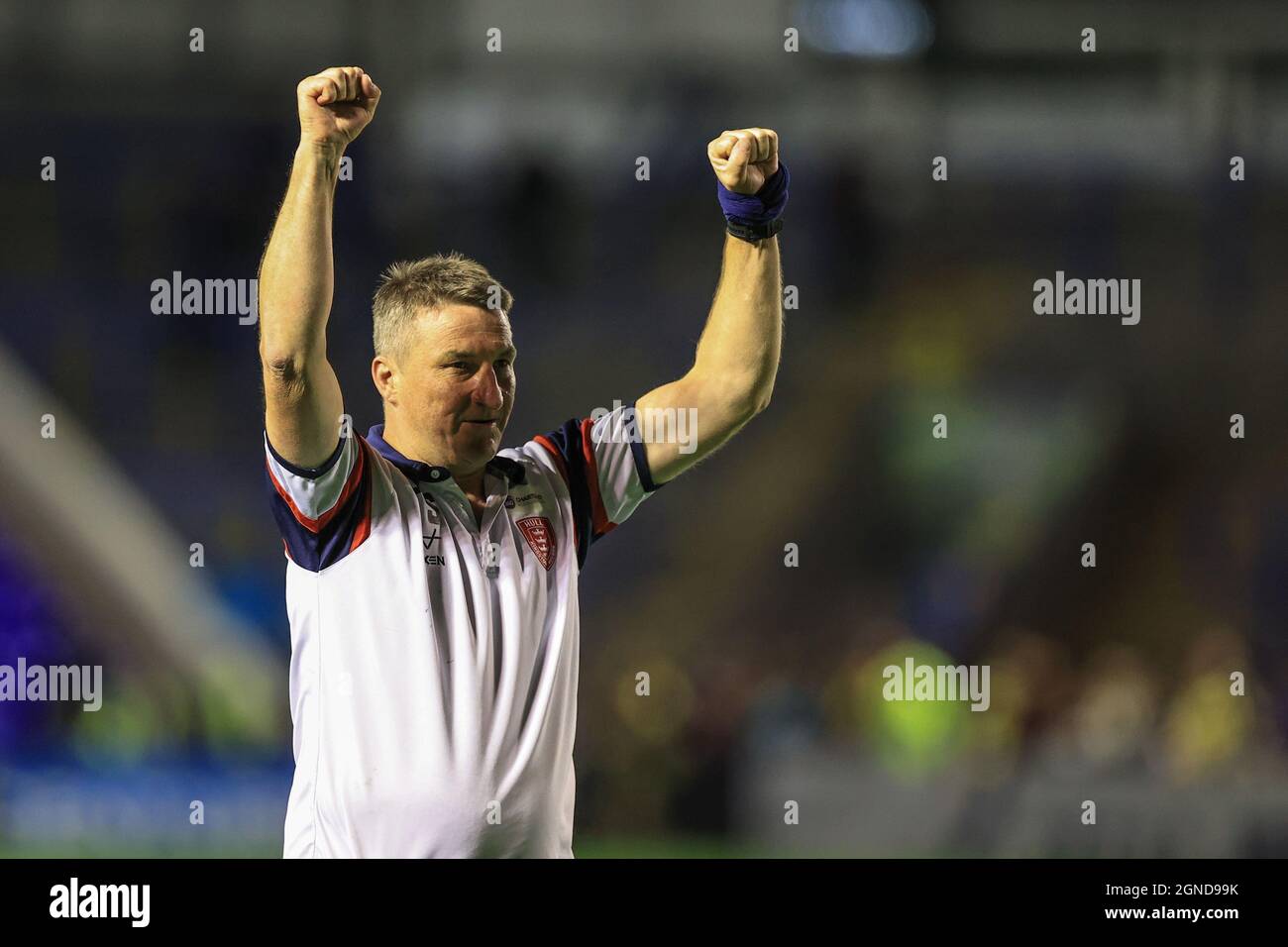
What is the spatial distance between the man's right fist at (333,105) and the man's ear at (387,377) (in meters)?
0.54

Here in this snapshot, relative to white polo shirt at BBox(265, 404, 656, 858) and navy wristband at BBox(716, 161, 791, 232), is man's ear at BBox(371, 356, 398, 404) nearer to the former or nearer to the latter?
white polo shirt at BBox(265, 404, 656, 858)

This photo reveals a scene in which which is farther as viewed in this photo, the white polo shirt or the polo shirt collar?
the polo shirt collar

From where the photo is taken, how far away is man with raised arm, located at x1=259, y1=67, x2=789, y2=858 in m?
2.89

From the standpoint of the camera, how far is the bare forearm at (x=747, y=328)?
336 cm

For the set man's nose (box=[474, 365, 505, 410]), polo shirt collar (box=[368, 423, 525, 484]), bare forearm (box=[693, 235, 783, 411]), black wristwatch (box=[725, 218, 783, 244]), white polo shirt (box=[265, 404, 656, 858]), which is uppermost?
black wristwatch (box=[725, 218, 783, 244])

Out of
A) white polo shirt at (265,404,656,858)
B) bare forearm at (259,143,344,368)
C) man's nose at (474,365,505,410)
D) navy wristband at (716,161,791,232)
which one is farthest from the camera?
navy wristband at (716,161,791,232)

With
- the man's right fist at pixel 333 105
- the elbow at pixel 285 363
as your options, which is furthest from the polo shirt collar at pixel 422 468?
the man's right fist at pixel 333 105

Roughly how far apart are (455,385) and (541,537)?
1.27ft

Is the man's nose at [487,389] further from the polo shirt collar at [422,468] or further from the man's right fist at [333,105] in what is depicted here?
the man's right fist at [333,105]

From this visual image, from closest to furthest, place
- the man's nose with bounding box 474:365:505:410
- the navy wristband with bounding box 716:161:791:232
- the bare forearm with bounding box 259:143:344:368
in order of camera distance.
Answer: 1. the bare forearm with bounding box 259:143:344:368
2. the man's nose with bounding box 474:365:505:410
3. the navy wristband with bounding box 716:161:791:232

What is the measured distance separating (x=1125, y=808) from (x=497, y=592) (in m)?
4.20

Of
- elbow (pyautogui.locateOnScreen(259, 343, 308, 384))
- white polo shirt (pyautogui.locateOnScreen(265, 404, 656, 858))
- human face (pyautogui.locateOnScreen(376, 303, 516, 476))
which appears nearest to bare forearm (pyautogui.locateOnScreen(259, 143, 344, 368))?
elbow (pyautogui.locateOnScreen(259, 343, 308, 384))

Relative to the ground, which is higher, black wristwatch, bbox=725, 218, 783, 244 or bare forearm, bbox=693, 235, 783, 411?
black wristwatch, bbox=725, 218, 783, 244

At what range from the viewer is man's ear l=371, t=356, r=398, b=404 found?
325 centimetres
